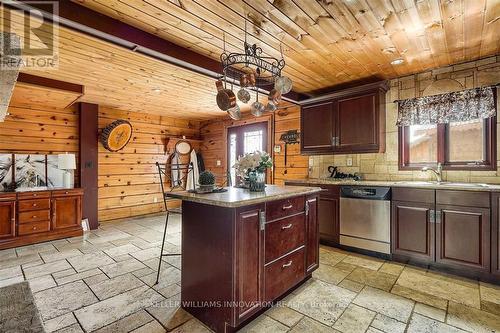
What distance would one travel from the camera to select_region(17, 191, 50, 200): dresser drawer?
11.8 feet

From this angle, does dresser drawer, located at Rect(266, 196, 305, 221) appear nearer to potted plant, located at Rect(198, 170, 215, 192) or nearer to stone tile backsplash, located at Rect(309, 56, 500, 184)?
potted plant, located at Rect(198, 170, 215, 192)

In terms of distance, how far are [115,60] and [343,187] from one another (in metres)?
3.28

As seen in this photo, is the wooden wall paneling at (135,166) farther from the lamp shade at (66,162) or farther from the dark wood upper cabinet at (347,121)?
the dark wood upper cabinet at (347,121)

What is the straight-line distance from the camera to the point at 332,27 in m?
2.22

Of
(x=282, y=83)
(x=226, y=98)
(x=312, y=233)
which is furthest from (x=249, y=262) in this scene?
(x=282, y=83)

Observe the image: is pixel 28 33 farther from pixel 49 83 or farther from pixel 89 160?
pixel 89 160

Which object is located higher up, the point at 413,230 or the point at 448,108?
the point at 448,108

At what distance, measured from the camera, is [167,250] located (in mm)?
3473

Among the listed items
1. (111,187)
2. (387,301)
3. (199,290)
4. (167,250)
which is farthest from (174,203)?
(387,301)

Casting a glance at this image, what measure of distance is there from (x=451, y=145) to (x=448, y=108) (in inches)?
18.9

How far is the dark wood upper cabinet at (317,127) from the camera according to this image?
3850 millimetres

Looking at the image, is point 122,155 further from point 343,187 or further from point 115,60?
point 343,187

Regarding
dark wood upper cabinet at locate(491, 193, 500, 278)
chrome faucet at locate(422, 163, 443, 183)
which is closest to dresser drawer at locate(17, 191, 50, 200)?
chrome faucet at locate(422, 163, 443, 183)

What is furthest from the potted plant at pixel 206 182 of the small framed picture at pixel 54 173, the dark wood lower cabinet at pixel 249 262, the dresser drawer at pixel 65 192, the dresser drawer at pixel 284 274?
the small framed picture at pixel 54 173
